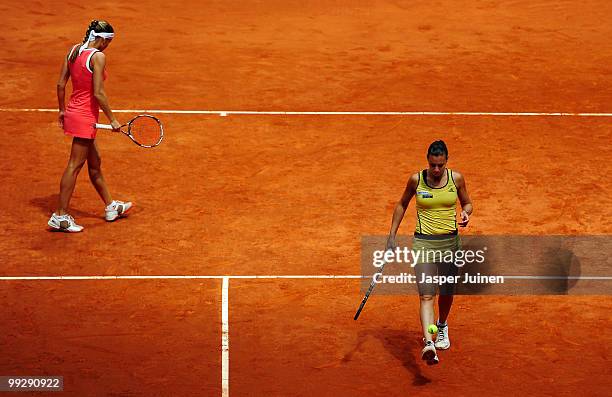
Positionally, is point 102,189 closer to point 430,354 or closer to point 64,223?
point 64,223

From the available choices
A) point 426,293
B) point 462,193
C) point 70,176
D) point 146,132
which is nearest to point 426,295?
point 426,293

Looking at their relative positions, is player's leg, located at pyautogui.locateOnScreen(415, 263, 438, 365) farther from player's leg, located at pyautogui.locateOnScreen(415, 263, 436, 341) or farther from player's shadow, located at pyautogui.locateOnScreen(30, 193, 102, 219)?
player's shadow, located at pyautogui.locateOnScreen(30, 193, 102, 219)

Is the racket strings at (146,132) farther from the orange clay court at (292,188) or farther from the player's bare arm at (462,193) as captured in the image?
the player's bare arm at (462,193)

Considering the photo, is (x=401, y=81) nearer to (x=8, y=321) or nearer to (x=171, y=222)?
(x=171, y=222)

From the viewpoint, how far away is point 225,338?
11344 mm

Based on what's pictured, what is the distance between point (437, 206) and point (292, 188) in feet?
15.4

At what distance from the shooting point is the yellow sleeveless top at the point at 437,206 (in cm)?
1054

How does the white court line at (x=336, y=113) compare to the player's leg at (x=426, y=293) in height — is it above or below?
above

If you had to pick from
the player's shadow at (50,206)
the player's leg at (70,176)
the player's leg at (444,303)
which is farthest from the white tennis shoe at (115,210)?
the player's leg at (444,303)

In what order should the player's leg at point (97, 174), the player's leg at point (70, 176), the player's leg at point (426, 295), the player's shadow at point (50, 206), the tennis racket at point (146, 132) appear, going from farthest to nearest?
the tennis racket at point (146, 132) → the player's shadow at point (50, 206) → the player's leg at point (97, 174) → the player's leg at point (70, 176) → the player's leg at point (426, 295)

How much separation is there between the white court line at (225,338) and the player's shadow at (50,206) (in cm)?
253

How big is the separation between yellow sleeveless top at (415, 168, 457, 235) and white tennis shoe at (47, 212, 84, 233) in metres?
4.84

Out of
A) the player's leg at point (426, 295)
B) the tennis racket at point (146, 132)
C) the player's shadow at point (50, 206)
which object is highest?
the tennis racket at point (146, 132)

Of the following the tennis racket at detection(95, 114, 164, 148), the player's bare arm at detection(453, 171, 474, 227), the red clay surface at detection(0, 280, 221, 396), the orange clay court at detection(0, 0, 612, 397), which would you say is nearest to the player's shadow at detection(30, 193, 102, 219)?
the orange clay court at detection(0, 0, 612, 397)
